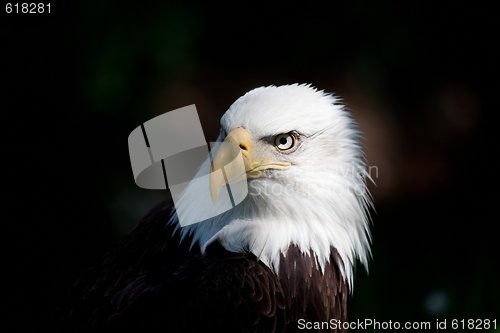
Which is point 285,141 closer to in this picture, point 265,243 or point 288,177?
point 288,177

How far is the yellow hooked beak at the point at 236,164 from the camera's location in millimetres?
1126

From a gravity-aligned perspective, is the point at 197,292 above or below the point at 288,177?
below

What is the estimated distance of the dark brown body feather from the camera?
3.55 feet

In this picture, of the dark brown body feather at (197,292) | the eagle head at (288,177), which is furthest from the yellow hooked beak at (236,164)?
the dark brown body feather at (197,292)

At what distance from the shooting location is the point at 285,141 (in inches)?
Answer: 48.1

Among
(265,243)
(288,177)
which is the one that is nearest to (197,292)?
(265,243)

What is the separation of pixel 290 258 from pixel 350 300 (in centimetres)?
115

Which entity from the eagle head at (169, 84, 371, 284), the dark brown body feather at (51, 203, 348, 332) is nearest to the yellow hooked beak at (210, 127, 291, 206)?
the eagle head at (169, 84, 371, 284)

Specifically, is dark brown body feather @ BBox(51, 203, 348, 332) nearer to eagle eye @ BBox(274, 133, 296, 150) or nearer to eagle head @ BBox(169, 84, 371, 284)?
eagle head @ BBox(169, 84, 371, 284)

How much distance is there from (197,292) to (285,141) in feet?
1.57

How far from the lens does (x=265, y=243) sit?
1.24 m

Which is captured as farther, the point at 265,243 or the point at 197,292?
the point at 265,243

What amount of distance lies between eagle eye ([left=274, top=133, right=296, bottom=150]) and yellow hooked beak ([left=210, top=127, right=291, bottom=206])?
0.15ft

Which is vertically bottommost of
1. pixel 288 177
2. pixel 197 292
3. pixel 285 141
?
pixel 197 292
